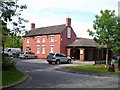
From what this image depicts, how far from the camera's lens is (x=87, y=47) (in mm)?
39438

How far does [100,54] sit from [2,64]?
32.2m

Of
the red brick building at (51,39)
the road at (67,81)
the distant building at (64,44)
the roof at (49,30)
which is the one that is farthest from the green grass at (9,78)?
the roof at (49,30)

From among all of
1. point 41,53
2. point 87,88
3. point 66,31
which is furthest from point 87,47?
point 87,88

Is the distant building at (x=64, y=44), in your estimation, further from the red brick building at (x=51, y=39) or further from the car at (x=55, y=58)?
the car at (x=55, y=58)

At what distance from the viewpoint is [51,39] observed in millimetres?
44125

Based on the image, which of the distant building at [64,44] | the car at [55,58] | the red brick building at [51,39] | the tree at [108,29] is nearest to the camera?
the tree at [108,29]

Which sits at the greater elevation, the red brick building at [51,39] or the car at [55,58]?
the red brick building at [51,39]

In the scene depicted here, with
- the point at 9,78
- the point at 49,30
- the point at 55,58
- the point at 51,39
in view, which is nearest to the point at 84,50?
the point at 51,39

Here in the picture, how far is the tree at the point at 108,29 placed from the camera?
81.3 feet

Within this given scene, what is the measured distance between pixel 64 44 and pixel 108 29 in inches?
717

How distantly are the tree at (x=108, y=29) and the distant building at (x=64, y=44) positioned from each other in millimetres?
13155

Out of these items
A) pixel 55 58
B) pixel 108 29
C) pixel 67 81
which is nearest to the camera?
pixel 67 81

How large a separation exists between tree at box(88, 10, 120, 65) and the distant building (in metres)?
13.2

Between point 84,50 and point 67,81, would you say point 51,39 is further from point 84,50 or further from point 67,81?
point 67,81
